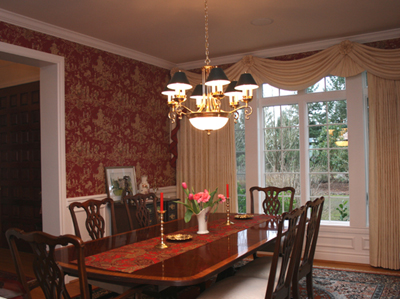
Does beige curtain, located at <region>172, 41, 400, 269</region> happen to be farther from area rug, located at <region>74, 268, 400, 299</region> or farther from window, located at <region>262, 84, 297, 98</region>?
area rug, located at <region>74, 268, 400, 299</region>

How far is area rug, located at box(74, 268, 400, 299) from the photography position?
3631 mm

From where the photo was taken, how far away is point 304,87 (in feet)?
16.4

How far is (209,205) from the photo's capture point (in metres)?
3.14

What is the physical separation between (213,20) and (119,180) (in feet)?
7.69

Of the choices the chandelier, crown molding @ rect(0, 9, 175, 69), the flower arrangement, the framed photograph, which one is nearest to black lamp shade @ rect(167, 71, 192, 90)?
the chandelier

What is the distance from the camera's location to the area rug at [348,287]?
3631 millimetres

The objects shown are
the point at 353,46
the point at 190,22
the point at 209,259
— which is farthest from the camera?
the point at 353,46

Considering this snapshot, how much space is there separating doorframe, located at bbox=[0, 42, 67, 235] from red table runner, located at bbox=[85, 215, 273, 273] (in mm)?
1719

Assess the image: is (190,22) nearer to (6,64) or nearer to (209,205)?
(209,205)

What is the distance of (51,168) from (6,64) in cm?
257

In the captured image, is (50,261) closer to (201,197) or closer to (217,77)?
(201,197)

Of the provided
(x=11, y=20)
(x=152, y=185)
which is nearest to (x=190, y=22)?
(x=11, y=20)

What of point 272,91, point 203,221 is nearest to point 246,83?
point 203,221

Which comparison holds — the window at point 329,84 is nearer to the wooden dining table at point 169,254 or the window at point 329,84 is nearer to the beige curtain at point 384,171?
the beige curtain at point 384,171
